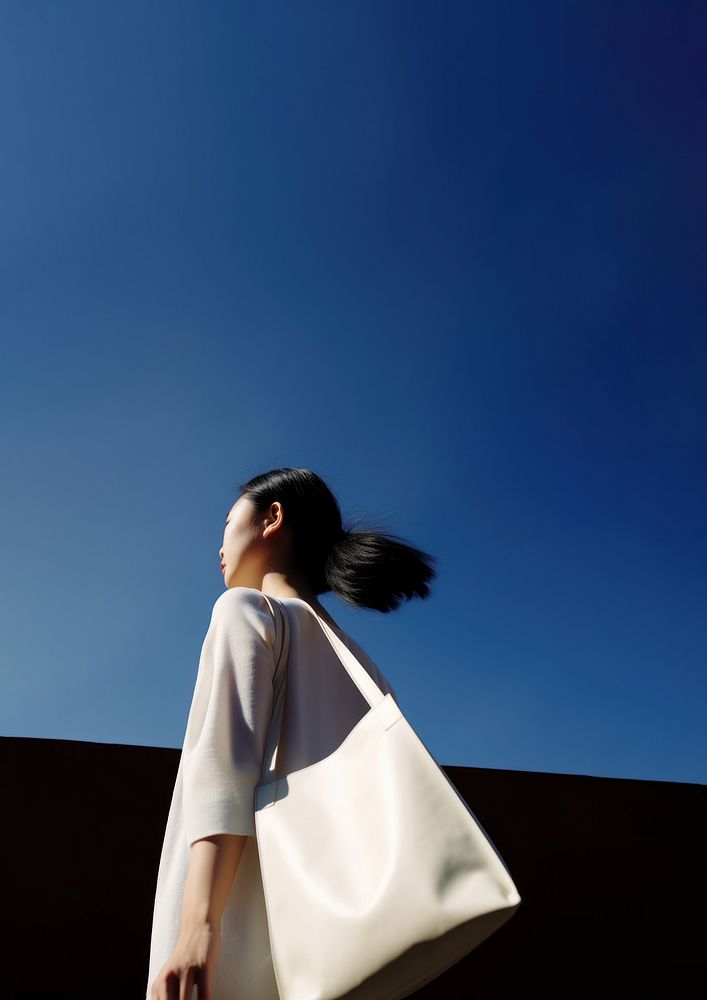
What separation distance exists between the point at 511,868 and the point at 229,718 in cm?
116

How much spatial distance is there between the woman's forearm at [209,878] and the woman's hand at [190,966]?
1 cm

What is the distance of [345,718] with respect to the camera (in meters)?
0.97

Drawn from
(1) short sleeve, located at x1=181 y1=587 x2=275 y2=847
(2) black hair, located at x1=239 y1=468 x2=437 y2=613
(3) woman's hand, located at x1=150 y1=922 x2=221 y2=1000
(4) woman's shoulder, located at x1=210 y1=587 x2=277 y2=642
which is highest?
(2) black hair, located at x1=239 y1=468 x2=437 y2=613

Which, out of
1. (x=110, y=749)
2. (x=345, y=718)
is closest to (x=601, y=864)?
(x=345, y=718)

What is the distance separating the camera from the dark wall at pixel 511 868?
1.42 metres

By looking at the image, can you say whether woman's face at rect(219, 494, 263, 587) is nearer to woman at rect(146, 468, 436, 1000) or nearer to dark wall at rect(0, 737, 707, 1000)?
woman at rect(146, 468, 436, 1000)

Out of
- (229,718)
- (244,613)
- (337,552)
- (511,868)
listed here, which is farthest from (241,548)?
(511,868)

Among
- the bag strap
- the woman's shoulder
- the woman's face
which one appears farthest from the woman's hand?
the woman's face

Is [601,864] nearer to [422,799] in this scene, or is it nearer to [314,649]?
[314,649]

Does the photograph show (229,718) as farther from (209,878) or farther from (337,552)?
(337,552)

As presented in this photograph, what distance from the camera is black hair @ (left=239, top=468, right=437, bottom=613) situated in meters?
1.40

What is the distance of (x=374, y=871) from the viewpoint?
0.72 m

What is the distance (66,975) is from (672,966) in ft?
4.47

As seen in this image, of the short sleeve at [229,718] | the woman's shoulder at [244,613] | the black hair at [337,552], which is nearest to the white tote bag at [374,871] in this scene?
the short sleeve at [229,718]
